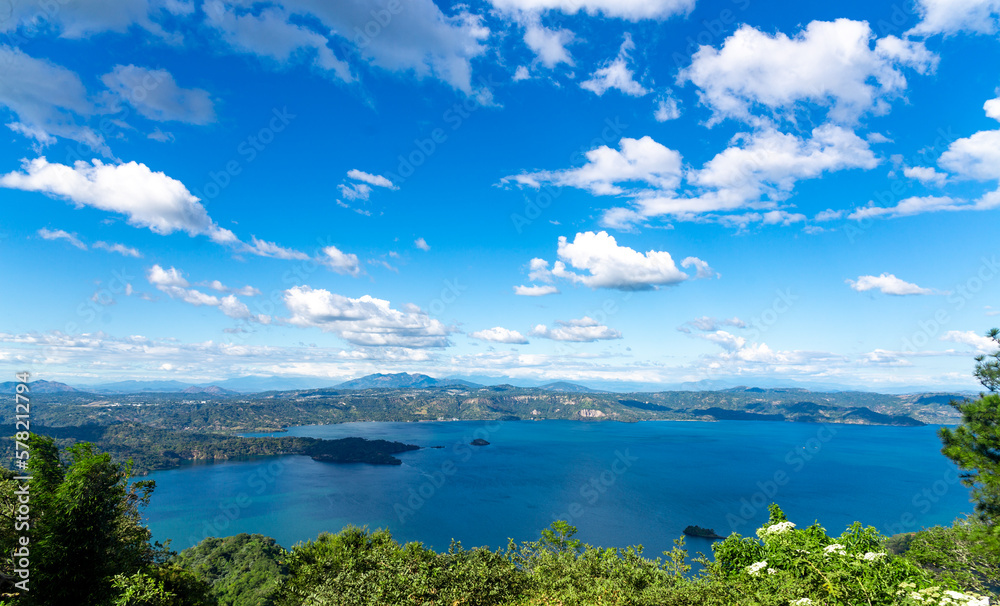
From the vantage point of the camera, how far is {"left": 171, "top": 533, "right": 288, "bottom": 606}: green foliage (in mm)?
58781

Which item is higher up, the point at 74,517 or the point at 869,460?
the point at 74,517

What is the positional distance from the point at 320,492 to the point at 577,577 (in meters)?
150

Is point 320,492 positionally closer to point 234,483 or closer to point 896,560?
point 234,483

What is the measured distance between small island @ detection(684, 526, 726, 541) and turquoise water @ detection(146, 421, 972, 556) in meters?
3.05

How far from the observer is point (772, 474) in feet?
531

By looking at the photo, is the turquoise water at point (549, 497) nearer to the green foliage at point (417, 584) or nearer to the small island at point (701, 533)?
the small island at point (701, 533)

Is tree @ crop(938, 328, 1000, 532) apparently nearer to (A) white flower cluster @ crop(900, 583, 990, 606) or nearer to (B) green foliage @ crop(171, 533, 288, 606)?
(A) white flower cluster @ crop(900, 583, 990, 606)

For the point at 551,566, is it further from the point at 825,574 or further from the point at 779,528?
the point at 825,574

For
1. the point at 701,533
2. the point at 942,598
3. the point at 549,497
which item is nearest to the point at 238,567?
the point at 549,497

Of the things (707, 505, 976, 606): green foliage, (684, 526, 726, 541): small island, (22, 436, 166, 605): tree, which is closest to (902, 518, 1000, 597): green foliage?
(707, 505, 976, 606): green foliage

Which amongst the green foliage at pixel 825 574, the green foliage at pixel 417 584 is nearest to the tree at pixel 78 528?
the green foliage at pixel 417 584

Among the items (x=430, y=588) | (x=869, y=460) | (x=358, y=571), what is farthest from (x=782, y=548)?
(x=869, y=460)

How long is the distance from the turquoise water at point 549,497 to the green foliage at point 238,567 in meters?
19.6

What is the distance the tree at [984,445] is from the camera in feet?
57.3
